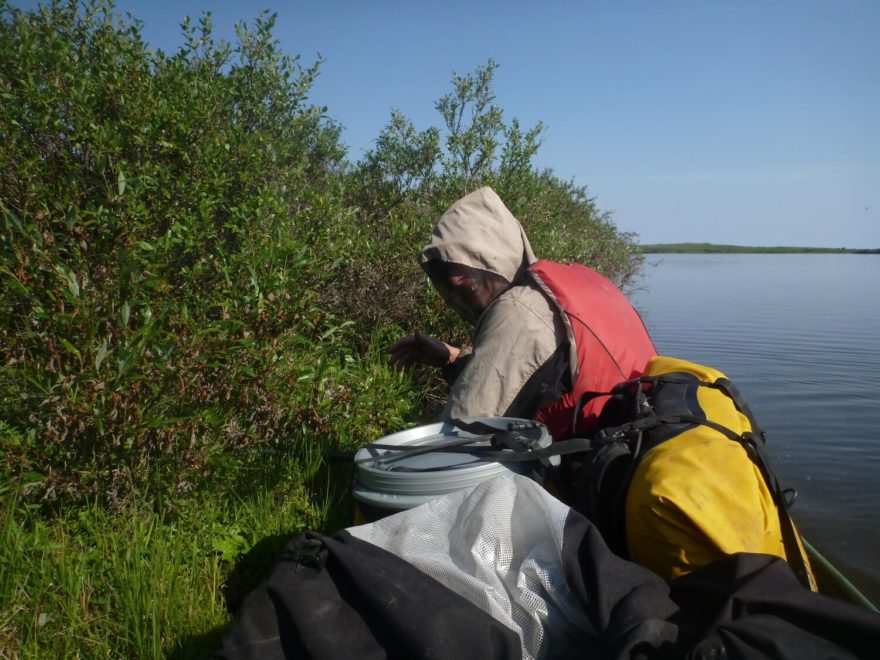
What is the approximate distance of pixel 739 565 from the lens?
1.67m

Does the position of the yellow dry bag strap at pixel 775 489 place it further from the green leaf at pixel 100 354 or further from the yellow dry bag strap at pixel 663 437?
the green leaf at pixel 100 354

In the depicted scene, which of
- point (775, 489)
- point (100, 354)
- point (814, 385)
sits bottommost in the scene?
point (814, 385)

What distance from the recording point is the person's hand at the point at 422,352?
421 cm

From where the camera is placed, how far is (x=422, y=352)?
4301mm

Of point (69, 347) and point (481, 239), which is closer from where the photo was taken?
point (69, 347)

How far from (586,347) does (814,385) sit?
6.95 meters

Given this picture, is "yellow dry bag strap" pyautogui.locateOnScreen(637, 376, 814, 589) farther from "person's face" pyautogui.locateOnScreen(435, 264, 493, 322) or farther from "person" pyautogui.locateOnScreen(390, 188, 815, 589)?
"person's face" pyautogui.locateOnScreen(435, 264, 493, 322)

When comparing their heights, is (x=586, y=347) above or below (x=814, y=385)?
above

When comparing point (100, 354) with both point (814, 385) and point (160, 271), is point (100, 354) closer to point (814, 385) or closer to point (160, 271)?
point (160, 271)

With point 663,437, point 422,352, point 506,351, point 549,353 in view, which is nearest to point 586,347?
point 549,353

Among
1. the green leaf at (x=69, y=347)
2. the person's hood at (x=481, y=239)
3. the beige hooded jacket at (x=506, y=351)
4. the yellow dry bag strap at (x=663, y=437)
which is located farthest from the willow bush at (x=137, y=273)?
the yellow dry bag strap at (x=663, y=437)

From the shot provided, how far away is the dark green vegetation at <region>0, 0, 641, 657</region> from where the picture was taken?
2.39 metres

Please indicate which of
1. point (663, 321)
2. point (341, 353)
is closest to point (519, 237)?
point (341, 353)

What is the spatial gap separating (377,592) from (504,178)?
18.0ft
